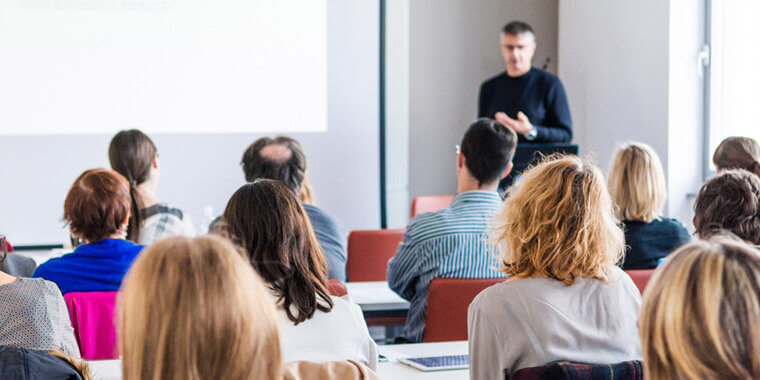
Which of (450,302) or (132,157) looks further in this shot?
(132,157)

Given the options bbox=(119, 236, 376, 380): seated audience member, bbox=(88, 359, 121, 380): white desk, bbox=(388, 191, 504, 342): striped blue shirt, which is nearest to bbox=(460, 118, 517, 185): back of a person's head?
bbox=(388, 191, 504, 342): striped blue shirt

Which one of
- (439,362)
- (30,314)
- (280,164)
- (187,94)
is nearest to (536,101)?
(187,94)

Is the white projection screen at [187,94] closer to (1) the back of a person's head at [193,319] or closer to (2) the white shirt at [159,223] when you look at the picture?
(2) the white shirt at [159,223]

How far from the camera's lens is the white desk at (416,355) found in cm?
227

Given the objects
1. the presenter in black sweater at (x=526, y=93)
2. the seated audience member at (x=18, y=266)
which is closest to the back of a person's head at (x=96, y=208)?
the seated audience member at (x=18, y=266)

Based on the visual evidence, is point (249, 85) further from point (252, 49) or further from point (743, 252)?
point (743, 252)

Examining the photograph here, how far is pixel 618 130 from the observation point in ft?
19.4

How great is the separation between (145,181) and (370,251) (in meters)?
1.09

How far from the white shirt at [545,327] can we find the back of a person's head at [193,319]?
35.6 inches

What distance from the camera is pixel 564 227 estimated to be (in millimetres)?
2037

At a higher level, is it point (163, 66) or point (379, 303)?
point (163, 66)

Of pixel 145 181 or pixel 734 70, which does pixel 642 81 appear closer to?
pixel 734 70

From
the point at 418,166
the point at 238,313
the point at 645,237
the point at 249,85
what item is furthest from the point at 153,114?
the point at 238,313

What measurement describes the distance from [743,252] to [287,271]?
1.03 m
